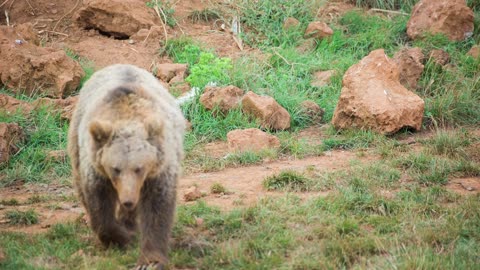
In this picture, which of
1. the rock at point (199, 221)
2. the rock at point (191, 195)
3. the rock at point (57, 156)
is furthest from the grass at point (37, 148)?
the rock at point (199, 221)

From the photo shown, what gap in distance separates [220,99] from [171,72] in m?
1.15

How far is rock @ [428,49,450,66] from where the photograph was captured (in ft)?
33.0

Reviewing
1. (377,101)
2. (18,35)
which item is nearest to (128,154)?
(377,101)

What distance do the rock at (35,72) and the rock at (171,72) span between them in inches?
43.9

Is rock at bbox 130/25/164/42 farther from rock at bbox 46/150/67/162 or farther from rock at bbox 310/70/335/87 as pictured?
rock at bbox 46/150/67/162

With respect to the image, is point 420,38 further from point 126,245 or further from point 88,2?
point 126,245

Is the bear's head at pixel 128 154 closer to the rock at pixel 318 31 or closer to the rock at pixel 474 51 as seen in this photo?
the rock at pixel 318 31

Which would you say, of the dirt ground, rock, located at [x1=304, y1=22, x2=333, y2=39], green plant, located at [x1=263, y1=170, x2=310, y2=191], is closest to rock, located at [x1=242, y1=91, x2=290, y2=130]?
the dirt ground

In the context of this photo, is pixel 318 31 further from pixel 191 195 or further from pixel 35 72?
pixel 191 195

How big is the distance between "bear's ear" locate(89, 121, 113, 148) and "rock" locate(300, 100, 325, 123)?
14.8ft

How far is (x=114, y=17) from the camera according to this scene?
10.8 metres

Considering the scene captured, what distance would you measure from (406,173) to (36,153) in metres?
4.01

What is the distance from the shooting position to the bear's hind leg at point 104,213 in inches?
217

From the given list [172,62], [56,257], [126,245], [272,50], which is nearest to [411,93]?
[272,50]
